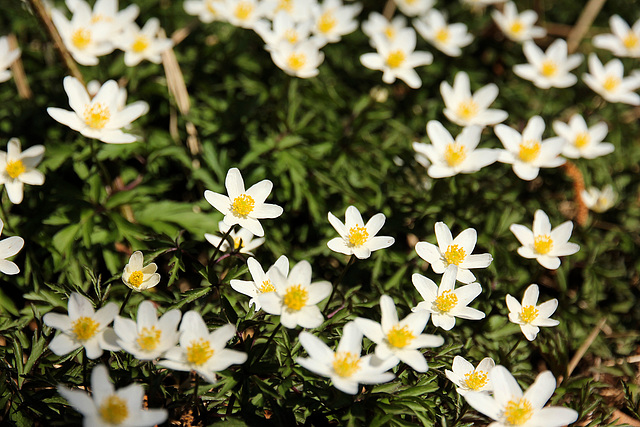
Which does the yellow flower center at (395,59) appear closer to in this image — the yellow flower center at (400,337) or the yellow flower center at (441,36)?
the yellow flower center at (441,36)

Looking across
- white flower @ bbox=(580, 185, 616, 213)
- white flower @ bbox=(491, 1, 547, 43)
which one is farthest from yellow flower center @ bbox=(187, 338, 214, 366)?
white flower @ bbox=(491, 1, 547, 43)

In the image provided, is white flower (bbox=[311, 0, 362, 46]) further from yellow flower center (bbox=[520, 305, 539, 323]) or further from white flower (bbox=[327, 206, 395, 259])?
yellow flower center (bbox=[520, 305, 539, 323])

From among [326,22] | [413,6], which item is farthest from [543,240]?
[413,6]

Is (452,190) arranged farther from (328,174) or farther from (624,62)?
(624,62)

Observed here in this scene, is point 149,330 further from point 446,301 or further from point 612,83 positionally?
point 612,83

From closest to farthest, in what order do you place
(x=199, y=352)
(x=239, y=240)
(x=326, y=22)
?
(x=199, y=352) < (x=239, y=240) < (x=326, y=22)

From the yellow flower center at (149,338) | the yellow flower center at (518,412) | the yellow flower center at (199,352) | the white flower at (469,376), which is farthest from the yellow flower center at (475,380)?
the yellow flower center at (149,338)

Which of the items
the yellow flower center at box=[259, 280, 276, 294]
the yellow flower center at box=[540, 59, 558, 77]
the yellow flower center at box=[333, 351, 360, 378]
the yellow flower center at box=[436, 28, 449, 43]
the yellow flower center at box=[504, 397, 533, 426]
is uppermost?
the yellow flower center at box=[436, 28, 449, 43]
